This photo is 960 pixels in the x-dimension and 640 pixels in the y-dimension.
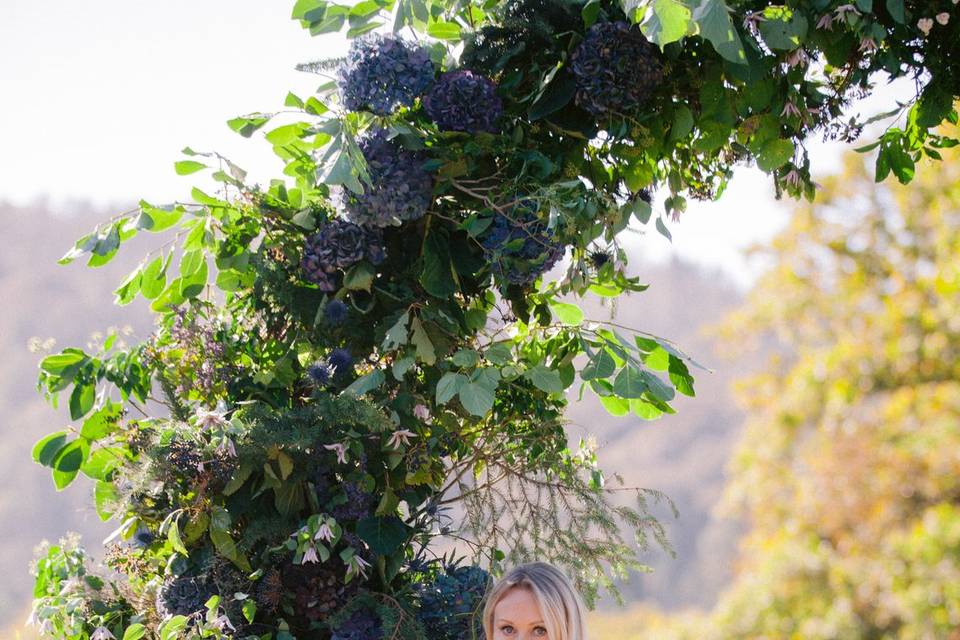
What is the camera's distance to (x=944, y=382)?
6383 millimetres

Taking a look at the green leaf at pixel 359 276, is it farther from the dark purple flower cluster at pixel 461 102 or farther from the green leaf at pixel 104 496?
the green leaf at pixel 104 496

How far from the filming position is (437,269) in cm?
189

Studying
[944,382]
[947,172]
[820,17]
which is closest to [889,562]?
[944,382]

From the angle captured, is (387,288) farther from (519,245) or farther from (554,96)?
(554,96)

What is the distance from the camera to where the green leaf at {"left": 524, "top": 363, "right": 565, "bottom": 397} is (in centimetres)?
192

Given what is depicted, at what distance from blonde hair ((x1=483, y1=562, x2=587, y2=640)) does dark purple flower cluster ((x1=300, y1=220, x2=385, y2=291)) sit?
0.71m

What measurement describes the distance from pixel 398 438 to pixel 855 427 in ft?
17.2

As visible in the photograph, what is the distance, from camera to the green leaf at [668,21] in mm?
1578

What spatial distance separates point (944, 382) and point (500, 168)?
5268 mm

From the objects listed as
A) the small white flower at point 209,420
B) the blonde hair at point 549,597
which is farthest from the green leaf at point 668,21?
the blonde hair at point 549,597

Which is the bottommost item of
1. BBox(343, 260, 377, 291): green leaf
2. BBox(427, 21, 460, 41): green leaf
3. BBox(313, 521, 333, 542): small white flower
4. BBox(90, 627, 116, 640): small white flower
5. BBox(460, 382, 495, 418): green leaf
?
BBox(90, 627, 116, 640): small white flower

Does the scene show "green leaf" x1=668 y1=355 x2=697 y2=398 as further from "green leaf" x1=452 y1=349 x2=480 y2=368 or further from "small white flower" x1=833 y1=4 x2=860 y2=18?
"small white flower" x1=833 y1=4 x2=860 y2=18

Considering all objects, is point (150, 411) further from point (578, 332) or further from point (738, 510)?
point (738, 510)

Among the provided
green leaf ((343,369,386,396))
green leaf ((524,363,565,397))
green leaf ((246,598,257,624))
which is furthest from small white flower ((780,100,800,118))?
green leaf ((246,598,257,624))
